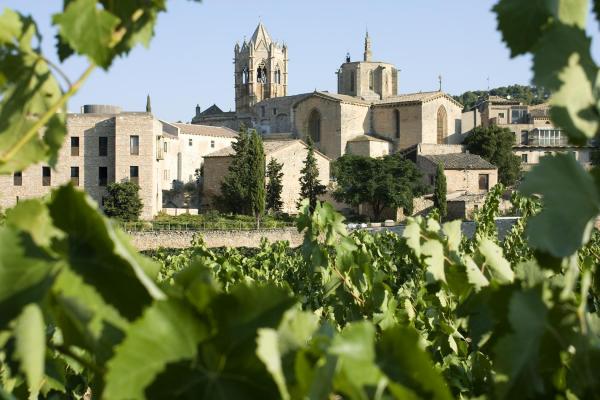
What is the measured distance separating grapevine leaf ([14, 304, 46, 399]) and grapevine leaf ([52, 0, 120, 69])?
Result: 0.27 m

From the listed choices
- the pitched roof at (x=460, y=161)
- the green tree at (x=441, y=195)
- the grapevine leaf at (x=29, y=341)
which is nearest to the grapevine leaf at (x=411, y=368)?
the grapevine leaf at (x=29, y=341)

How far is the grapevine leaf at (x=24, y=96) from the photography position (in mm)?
846

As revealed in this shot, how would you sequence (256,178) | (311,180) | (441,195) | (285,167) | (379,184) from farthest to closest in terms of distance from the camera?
(285,167), (311,180), (441,195), (379,184), (256,178)

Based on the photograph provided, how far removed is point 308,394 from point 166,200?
147ft

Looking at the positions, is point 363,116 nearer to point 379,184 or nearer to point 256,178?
point 379,184

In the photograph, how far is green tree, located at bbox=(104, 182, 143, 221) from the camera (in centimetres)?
3472

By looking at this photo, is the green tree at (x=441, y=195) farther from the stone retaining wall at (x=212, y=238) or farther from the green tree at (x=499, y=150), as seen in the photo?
the stone retaining wall at (x=212, y=238)

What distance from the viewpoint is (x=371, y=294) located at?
10.5 feet

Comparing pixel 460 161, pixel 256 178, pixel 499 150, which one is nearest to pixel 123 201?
pixel 256 178

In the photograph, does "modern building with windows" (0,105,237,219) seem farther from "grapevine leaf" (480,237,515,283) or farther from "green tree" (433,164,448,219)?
"grapevine leaf" (480,237,515,283)

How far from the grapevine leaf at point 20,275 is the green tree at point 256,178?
36.0 meters

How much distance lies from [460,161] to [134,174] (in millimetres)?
20596

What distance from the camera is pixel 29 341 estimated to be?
708 mm

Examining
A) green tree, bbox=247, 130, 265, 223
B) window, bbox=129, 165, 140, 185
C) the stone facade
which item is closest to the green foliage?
green tree, bbox=247, 130, 265, 223
